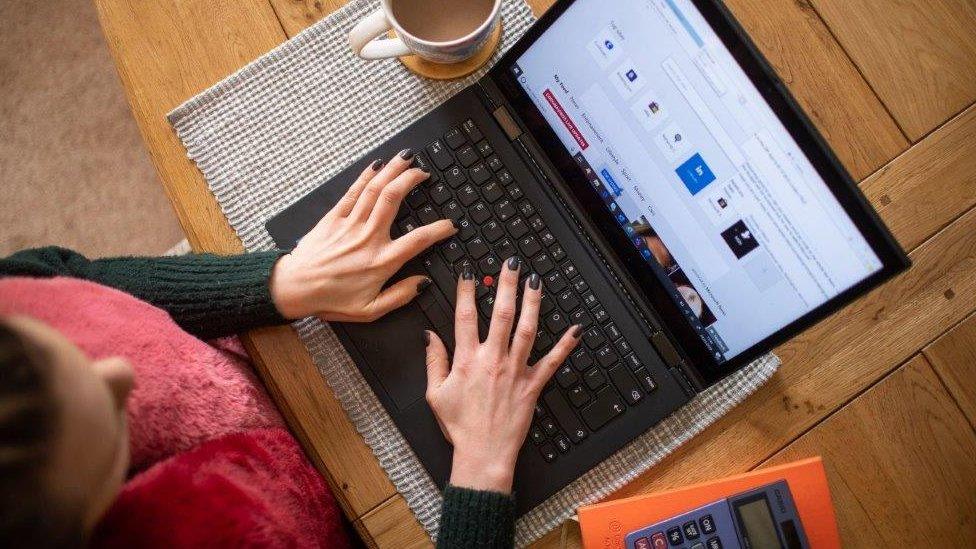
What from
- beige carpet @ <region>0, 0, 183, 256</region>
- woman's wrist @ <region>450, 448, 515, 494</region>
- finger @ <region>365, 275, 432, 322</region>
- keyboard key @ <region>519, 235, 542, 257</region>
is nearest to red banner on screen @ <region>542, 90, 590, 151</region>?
keyboard key @ <region>519, 235, 542, 257</region>

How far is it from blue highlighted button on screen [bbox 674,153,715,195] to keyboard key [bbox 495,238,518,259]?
177 mm

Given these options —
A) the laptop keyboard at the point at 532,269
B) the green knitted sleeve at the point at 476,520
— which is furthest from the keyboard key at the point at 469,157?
the green knitted sleeve at the point at 476,520

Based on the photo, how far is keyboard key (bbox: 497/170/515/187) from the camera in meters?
0.64

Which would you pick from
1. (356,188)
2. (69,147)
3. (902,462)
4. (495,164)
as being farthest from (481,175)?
(69,147)

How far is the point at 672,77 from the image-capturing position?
514 mm

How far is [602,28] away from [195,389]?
1.57ft

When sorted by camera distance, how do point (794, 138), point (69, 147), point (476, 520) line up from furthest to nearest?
point (69, 147)
point (476, 520)
point (794, 138)

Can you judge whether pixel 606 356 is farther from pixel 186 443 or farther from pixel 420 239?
pixel 186 443

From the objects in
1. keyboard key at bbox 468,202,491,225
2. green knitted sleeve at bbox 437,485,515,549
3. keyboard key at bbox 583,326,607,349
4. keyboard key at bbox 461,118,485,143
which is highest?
keyboard key at bbox 461,118,485,143

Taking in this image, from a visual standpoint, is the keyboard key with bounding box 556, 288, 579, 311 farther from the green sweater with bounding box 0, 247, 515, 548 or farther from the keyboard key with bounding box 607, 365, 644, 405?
the green sweater with bounding box 0, 247, 515, 548

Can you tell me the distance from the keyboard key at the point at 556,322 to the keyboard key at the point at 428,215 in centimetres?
15

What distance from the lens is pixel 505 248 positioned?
0.63m

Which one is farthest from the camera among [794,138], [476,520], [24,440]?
[476,520]

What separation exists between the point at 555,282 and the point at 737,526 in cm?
28
